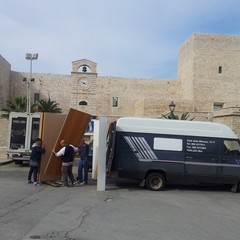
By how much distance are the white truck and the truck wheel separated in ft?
33.6

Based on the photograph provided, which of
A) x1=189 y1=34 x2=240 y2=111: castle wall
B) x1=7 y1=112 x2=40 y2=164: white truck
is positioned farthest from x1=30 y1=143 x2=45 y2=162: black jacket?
x1=189 y1=34 x2=240 y2=111: castle wall

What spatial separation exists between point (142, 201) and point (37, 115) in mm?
13140

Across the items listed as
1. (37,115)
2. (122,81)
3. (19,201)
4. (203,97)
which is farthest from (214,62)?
(19,201)

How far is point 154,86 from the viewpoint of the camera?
2628 inches

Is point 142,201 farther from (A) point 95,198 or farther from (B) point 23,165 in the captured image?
(B) point 23,165

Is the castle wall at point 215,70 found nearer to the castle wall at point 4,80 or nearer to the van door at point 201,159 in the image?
the castle wall at point 4,80

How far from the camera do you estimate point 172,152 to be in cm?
1509

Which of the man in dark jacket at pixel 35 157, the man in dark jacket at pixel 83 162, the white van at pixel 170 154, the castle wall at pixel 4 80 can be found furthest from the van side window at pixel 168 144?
the castle wall at pixel 4 80

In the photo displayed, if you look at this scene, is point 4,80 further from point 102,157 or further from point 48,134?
point 102,157

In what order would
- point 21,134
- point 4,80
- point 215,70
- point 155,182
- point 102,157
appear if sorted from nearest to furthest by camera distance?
point 102,157 < point 155,182 < point 21,134 < point 215,70 < point 4,80

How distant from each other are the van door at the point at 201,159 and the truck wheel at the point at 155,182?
835 mm

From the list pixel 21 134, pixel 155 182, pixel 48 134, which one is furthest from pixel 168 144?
pixel 21 134

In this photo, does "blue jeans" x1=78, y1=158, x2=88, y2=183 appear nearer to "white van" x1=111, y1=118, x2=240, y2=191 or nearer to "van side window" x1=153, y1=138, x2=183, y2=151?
"white van" x1=111, y1=118, x2=240, y2=191

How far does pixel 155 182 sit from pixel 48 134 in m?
4.09
